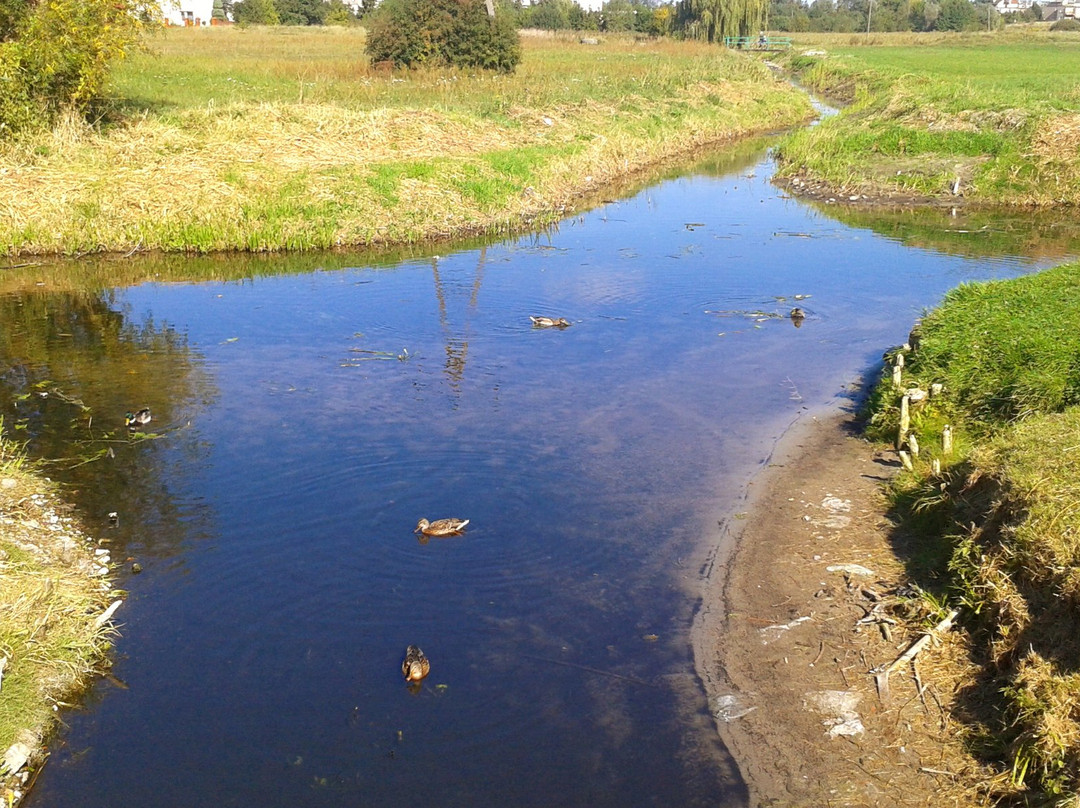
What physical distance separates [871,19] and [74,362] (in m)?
121

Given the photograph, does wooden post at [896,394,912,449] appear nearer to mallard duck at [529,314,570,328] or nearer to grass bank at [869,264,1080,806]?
grass bank at [869,264,1080,806]

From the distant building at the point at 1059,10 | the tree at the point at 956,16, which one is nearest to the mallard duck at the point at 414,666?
the tree at the point at 956,16

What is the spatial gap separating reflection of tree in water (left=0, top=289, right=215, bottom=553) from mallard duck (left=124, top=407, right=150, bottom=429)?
9 cm

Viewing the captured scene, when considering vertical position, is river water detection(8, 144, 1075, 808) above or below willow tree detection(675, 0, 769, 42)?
below

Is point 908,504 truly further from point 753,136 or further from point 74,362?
point 753,136

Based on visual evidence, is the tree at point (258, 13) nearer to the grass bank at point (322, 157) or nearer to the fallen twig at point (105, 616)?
the grass bank at point (322, 157)

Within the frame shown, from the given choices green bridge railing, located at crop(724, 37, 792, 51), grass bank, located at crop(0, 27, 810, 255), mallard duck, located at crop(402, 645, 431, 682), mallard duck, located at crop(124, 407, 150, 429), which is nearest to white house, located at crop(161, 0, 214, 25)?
green bridge railing, located at crop(724, 37, 792, 51)

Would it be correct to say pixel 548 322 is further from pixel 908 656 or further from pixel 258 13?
pixel 258 13

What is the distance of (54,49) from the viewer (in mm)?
18359

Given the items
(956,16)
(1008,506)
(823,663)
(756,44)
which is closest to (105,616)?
(823,663)

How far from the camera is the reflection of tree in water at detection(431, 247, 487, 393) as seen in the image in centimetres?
1171

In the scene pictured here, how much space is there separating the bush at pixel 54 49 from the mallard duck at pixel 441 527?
50.1 ft

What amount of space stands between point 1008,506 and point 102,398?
9151mm

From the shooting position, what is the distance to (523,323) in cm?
1364
